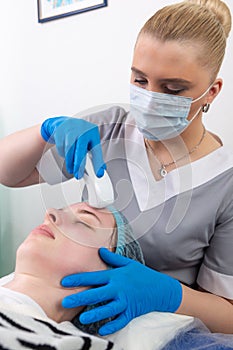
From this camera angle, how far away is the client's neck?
42.9 inches

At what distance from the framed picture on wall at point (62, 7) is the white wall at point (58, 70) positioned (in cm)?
2

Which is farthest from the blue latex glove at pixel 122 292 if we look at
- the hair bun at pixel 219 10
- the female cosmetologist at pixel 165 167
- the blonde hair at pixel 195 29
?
the hair bun at pixel 219 10

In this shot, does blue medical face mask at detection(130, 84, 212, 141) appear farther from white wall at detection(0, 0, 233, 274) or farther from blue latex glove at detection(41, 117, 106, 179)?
white wall at detection(0, 0, 233, 274)

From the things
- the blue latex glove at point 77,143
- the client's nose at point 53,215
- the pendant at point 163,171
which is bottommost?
the client's nose at point 53,215

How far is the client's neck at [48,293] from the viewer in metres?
1.09

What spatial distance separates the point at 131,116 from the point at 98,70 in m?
0.82

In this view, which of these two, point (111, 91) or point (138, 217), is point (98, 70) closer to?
point (111, 91)

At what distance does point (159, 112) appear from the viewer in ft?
3.97

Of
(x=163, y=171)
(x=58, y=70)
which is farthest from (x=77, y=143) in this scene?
(x=58, y=70)

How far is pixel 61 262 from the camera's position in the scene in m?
1.12

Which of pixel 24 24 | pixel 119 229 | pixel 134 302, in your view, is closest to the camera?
pixel 134 302

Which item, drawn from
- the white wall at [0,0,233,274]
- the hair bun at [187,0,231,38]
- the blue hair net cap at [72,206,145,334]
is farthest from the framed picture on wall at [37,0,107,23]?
the blue hair net cap at [72,206,145,334]

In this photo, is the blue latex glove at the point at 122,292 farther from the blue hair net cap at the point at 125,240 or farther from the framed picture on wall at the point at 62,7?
the framed picture on wall at the point at 62,7

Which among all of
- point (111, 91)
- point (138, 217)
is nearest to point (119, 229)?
point (138, 217)
